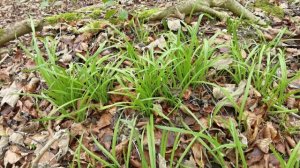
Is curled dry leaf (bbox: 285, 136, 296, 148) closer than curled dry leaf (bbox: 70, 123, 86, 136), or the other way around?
curled dry leaf (bbox: 285, 136, 296, 148)

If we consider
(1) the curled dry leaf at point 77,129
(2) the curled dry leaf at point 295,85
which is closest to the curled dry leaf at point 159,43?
(1) the curled dry leaf at point 77,129

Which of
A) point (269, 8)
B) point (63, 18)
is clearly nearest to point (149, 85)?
point (63, 18)

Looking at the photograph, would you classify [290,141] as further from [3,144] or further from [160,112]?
[3,144]

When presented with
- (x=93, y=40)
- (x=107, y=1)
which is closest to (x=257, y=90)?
(x=107, y=1)

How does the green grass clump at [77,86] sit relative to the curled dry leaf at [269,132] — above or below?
above

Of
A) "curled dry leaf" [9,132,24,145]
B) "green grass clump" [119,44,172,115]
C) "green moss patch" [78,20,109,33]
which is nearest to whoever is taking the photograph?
"green grass clump" [119,44,172,115]

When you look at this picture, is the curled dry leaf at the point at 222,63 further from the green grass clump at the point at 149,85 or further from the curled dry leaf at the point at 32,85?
the curled dry leaf at the point at 32,85

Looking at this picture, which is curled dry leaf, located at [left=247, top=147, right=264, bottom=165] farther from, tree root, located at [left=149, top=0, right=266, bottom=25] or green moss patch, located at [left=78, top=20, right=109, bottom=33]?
green moss patch, located at [left=78, top=20, right=109, bottom=33]

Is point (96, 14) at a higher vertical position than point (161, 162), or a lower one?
higher

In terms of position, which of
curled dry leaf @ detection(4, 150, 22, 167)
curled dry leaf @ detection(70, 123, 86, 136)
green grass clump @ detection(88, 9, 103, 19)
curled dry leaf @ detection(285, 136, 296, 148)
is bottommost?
curled dry leaf @ detection(4, 150, 22, 167)

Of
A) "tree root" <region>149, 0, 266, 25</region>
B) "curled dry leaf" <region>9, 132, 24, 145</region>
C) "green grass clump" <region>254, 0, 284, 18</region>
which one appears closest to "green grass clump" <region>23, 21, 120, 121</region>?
"curled dry leaf" <region>9, 132, 24, 145</region>
